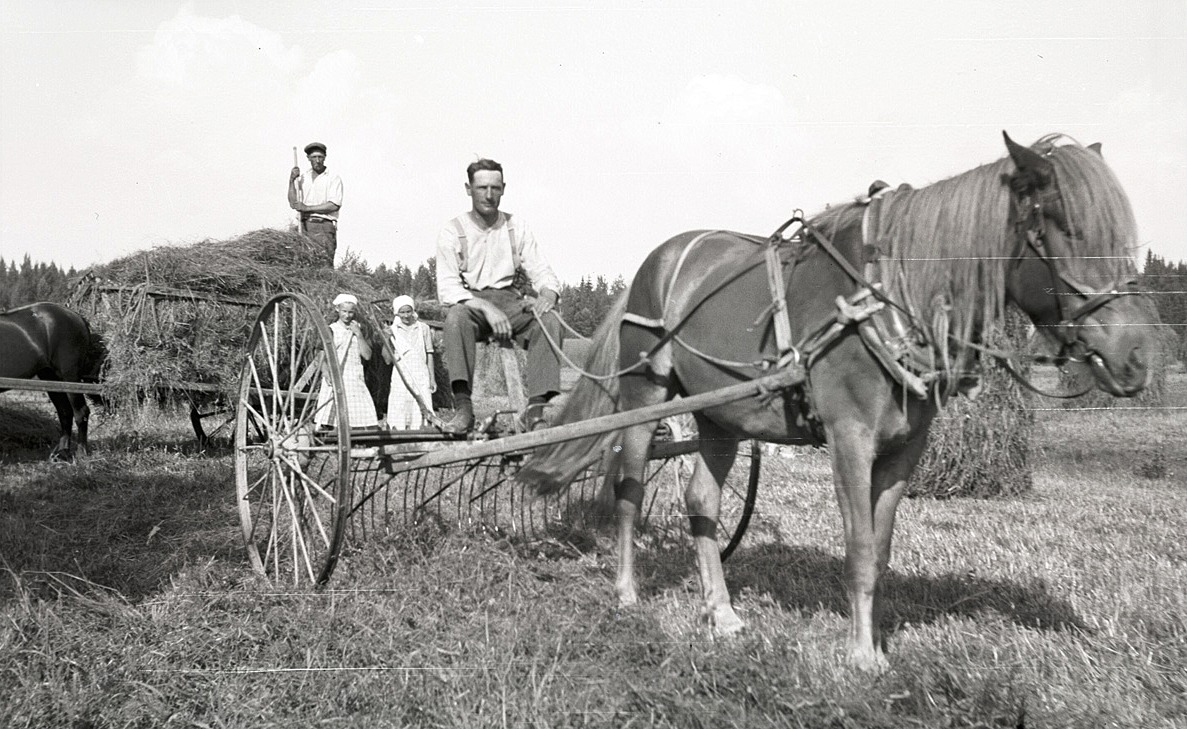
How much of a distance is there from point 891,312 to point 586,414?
2.06 metres

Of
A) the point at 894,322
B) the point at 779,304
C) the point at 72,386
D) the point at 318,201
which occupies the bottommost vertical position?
the point at 72,386

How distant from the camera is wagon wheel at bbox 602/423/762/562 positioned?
4750 millimetres

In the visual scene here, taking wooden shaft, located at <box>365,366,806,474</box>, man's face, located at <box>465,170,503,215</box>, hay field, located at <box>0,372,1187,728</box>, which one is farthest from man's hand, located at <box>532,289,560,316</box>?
hay field, located at <box>0,372,1187,728</box>

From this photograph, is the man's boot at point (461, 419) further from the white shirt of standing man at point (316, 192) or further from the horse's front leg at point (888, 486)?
the white shirt of standing man at point (316, 192)

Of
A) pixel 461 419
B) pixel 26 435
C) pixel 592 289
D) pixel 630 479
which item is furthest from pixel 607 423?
pixel 26 435

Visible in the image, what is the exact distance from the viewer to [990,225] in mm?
3141

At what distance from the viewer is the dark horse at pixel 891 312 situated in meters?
2.90

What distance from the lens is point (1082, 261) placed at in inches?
115

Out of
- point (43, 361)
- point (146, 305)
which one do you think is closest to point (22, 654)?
point (146, 305)

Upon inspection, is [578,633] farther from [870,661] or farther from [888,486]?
[888,486]

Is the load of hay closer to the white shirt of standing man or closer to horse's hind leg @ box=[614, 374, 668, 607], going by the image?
the white shirt of standing man

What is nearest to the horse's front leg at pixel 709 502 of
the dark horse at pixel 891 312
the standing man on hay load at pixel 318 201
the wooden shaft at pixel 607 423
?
the dark horse at pixel 891 312

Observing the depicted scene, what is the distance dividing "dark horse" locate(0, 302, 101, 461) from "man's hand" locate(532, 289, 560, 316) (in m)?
6.94

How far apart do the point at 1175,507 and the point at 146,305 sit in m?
9.71
